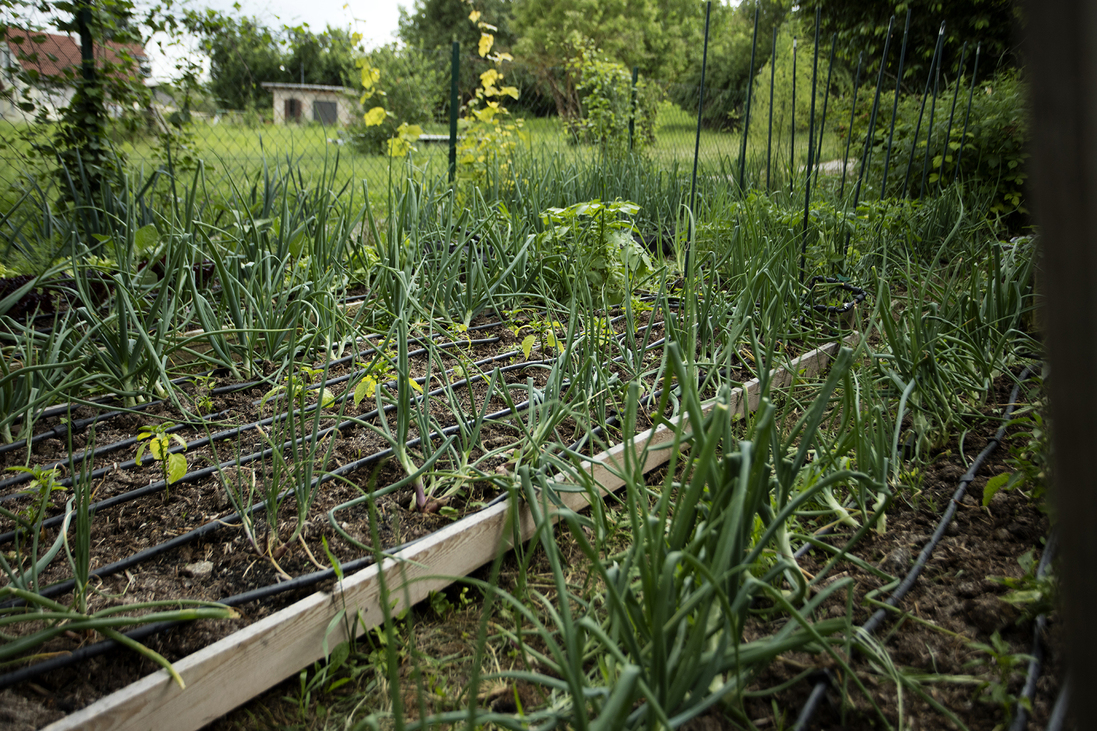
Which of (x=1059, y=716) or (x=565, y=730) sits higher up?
(x=1059, y=716)

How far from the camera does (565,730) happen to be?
1.04 m

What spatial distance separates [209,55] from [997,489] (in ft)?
15.2

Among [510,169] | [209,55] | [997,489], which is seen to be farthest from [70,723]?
[209,55]

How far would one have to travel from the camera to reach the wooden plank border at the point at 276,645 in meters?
1.01

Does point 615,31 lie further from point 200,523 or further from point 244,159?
point 200,523

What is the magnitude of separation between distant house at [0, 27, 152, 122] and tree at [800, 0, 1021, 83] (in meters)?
9.37

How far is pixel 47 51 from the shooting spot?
3227 mm

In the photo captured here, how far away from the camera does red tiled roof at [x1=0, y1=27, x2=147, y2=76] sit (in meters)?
3.11

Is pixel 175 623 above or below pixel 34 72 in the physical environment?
below

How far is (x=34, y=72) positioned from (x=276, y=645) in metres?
3.49

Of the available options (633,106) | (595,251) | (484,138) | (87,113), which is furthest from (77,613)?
(633,106)

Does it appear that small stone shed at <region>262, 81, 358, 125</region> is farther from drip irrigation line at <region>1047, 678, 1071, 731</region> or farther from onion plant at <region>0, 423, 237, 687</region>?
drip irrigation line at <region>1047, 678, 1071, 731</region>

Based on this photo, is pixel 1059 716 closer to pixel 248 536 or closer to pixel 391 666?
pixel 391 666

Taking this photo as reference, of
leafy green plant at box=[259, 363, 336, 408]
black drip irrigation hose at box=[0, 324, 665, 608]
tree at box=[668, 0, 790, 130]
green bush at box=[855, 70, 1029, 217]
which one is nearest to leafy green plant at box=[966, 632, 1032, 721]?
black drip irrigation hose at box=[0, 324, 665, 608]
